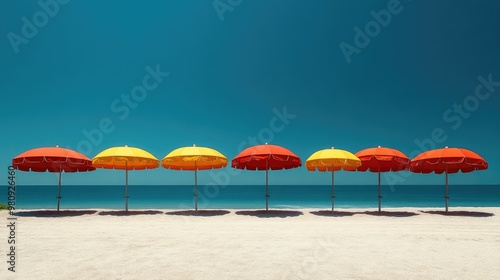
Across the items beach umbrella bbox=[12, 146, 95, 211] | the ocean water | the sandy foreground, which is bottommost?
the ocean water

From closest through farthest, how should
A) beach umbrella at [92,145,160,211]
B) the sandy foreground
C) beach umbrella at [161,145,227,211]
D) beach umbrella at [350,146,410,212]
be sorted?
1. the sandy foreground
2. beach umbrella at [92,145,160,211]
3. beach umbrella at [161,145,227,211]
4. beach umbrella at [350,146,410,212]

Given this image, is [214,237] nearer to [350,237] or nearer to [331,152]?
[350,237]

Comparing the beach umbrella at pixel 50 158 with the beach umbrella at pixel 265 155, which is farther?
the beach umbrella at pixel 265 155

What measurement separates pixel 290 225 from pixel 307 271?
4.71m

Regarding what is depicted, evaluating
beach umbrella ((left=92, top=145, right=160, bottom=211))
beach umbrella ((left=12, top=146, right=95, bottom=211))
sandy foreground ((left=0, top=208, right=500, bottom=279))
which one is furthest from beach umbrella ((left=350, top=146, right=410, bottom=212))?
beach umbrella ((left=12, top=146, right=95, bottom=211))

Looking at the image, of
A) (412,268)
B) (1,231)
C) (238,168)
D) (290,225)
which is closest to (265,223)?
(290,225)

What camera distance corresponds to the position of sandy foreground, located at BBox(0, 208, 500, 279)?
4.60 meters

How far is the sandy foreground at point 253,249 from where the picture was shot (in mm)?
4602

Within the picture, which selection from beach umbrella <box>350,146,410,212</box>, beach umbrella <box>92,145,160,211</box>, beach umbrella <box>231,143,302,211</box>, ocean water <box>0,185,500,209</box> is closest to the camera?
beach umbrella <box>231,143,302,211</box>

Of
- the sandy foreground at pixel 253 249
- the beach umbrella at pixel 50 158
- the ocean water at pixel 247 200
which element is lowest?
the ocean water at pixel 247 200

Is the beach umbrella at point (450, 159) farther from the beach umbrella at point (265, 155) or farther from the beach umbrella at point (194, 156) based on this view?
the beach umbrella at point (194, 156)

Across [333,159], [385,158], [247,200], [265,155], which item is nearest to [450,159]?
[385,158]

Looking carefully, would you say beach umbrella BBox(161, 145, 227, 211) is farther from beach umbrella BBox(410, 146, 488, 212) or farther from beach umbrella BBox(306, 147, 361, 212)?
beach umbrella BBox(410, 146, 488, 212)

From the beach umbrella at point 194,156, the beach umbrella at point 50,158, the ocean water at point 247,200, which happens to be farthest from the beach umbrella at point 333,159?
the ocean water at point 247,200
